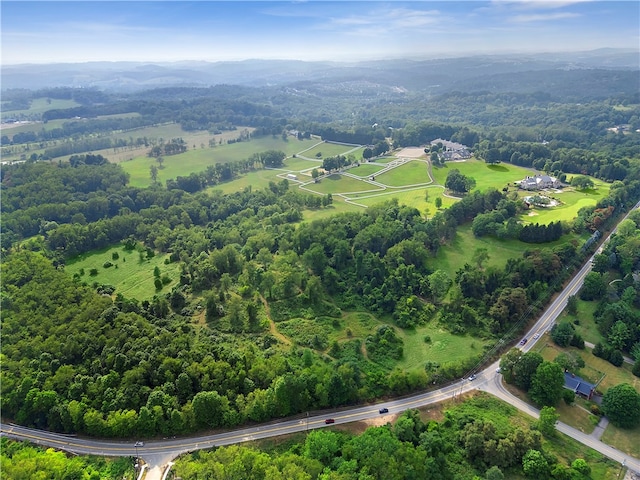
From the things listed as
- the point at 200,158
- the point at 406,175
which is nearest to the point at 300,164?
the point at 200,158

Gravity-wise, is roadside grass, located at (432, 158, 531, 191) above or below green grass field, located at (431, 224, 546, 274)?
above

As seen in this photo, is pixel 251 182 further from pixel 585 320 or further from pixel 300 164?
pixel 585 320

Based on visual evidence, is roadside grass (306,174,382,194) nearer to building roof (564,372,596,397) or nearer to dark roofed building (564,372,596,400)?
building roof (564,372,596,397)

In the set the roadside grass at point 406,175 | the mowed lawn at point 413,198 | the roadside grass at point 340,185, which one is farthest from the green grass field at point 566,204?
the roadside grass at point 340,185

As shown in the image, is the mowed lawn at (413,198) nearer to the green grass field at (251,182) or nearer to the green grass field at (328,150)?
the green grass field at (251,182)

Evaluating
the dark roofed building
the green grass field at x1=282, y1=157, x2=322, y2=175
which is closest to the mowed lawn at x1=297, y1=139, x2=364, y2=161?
the green grass field at x1=282, y1=157, x2=322, y2=175
